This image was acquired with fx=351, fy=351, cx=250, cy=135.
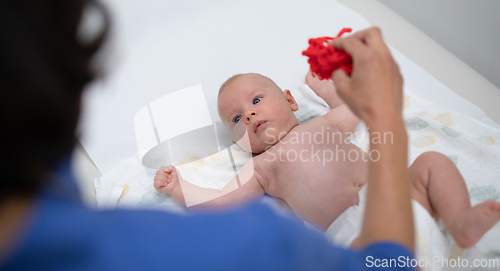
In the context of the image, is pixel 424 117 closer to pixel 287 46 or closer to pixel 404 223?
pixel 287 46

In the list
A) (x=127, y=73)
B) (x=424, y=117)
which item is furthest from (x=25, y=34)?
(x=127, y=73)

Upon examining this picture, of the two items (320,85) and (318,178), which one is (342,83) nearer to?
(318,178)

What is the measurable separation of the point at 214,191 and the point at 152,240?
0.83 metres

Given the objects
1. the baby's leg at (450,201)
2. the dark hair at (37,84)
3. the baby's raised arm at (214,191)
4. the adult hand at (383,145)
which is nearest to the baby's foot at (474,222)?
the baby's leg at (450,201)

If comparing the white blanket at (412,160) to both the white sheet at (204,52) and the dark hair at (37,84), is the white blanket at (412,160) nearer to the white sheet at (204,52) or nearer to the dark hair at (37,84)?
the white sheet at (204,52)

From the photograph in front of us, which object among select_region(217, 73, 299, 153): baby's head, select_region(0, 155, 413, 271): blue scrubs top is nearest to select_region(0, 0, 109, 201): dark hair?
select_region(0, 155, 413, 271): blue scrubs top

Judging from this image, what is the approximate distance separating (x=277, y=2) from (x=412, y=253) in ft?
5.41

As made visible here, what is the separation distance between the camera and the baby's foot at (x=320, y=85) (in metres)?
1.47

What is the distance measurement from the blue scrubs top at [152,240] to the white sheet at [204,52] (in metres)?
1.05

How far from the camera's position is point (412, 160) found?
3.95ft

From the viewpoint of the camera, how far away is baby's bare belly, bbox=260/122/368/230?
3.46 feet

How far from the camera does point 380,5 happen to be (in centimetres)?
187

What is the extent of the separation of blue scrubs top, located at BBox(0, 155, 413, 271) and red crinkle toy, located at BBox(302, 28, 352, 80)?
1.26 ft

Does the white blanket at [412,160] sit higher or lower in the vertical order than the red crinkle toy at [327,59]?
lower
